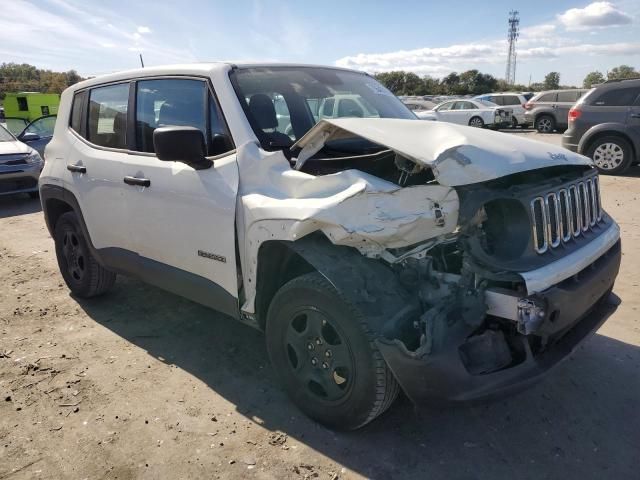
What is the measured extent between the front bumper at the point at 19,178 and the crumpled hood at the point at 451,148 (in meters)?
8.28

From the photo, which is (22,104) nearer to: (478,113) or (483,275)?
(478,113)

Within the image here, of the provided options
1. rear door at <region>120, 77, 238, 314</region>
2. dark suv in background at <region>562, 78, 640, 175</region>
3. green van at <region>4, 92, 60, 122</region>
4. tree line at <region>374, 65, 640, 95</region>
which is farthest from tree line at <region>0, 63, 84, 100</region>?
rear door at <region>120, 77, 238, 314</region>

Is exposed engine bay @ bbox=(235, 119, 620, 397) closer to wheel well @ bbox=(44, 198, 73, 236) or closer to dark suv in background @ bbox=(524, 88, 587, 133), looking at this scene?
wheel well @ bbox=(44, 198, 73, 236)

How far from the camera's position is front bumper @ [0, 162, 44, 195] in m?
9.18

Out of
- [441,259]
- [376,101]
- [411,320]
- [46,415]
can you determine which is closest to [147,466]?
[46,415]

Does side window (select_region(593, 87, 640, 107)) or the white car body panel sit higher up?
side window (select_region(593, 87, 640, 107))

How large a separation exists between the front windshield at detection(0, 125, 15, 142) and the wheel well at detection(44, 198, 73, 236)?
6664mm

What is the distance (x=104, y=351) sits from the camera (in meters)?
3.79

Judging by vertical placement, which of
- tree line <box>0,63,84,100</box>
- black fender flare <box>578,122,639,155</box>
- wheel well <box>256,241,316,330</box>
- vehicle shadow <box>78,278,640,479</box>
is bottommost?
vehicle shadow <box>78,278,640,479</box>

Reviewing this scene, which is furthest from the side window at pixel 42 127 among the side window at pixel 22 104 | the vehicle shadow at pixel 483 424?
the side window at pixel 22 104

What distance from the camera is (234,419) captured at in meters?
2.93

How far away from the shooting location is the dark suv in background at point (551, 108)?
65.7 ft

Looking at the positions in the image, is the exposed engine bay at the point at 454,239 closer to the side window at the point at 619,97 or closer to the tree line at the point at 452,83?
the side window at the point at 619,97

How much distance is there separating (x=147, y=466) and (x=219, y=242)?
1.26 metres
